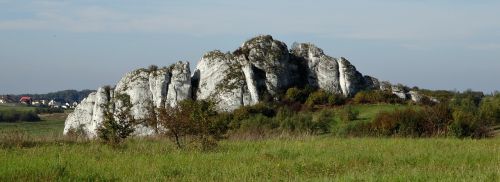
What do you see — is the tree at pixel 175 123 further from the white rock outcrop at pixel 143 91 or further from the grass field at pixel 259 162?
the white rock outcrop at pixel 143 91

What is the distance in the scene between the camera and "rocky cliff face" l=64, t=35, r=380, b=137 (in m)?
30.6

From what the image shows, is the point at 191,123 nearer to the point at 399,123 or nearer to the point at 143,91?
the point at 399,123

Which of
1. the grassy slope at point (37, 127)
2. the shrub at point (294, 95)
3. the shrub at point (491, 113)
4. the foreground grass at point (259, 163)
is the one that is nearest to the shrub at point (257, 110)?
the shrub at point (294, 95)

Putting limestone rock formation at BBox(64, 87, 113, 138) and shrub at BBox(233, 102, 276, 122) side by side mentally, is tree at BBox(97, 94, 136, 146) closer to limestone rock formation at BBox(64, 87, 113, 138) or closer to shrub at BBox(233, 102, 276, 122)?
shrub at BBox(233, 102, 276, 122)

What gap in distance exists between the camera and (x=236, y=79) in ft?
101


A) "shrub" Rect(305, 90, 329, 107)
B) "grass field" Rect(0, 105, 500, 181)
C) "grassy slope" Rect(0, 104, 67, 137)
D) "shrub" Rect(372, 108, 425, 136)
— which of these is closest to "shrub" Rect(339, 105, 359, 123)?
"shrub" Rect(372, 108, 425, 136)

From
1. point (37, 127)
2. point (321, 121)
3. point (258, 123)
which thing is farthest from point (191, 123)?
point (37, 127)

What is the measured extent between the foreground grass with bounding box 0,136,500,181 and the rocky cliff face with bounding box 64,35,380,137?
13836mm

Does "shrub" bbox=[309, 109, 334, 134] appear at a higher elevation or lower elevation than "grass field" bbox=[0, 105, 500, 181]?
higher

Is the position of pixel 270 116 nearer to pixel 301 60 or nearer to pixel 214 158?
pixel 301 60

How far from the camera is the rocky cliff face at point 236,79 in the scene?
30625 mm

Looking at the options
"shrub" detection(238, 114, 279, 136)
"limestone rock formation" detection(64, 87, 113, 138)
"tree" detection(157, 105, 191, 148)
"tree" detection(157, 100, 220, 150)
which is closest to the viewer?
"tree" detection(157, 100, 220, 150)

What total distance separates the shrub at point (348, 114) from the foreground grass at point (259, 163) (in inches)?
383

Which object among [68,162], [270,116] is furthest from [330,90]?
[68,162]
